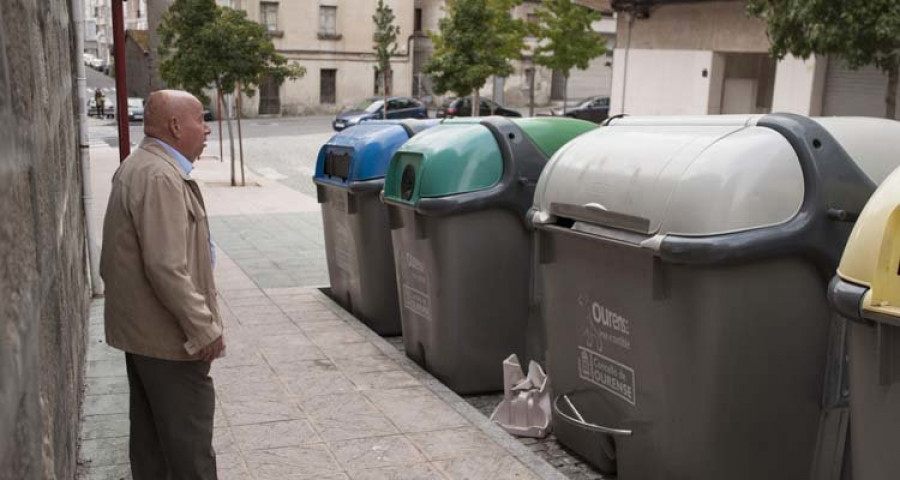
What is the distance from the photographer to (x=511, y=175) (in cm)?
577

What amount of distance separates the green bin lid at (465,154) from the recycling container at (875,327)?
302 centimetres

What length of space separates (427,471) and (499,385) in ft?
5.27

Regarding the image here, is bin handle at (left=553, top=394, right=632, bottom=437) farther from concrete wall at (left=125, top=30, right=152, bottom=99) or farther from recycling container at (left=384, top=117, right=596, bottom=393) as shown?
concrete wall at (left=125, top=30, right=152, bottom=99)

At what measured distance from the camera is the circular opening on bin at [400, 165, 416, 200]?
6102 millimetres

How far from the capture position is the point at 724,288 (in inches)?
150

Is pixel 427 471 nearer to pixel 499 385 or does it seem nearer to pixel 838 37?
pixel 499 385

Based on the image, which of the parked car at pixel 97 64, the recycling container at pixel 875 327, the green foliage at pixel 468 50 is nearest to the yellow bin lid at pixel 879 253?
the recycling container at pixel 875 327

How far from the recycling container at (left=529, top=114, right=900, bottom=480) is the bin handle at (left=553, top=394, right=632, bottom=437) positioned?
0.03 m

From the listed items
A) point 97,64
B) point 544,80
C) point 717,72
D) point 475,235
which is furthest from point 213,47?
point 97,64

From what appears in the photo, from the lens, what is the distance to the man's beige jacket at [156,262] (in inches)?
137

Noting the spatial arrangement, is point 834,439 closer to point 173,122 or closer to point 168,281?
point 168,281

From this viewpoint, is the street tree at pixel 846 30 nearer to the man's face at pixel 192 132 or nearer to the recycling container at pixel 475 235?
the recycling container at pixel 475 235

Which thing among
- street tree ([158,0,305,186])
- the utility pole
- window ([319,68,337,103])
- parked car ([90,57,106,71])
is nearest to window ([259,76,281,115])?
window ([319,68,337,103])

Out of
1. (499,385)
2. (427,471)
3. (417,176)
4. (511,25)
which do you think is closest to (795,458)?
(427,471)
